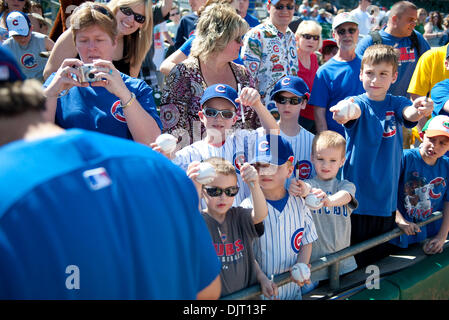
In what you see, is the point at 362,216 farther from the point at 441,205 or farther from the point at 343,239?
the point at 441,205

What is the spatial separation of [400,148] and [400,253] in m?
0.84

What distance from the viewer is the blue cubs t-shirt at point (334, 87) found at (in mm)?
3705

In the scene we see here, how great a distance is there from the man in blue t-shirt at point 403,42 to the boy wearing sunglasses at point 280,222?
7.70 ft

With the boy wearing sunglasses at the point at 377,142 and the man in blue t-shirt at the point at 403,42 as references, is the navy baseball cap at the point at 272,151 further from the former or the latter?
the man in blue t-shirt at the point at 403,42

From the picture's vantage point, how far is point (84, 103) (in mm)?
2277

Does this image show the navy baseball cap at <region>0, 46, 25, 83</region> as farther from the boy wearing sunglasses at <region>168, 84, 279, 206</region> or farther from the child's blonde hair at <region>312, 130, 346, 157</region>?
the child's blonde hair at <region>312, 130, 346, 157</region>

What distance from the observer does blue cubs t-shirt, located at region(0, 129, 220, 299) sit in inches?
32.1

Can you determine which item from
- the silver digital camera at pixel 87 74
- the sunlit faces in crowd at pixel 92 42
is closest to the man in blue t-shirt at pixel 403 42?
the sunlit faces in crowd at pixel 92 42

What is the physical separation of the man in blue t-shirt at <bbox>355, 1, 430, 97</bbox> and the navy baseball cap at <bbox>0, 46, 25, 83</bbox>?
3948mm

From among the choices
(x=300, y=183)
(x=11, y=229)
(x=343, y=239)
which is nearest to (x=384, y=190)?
(x=343, y=239)

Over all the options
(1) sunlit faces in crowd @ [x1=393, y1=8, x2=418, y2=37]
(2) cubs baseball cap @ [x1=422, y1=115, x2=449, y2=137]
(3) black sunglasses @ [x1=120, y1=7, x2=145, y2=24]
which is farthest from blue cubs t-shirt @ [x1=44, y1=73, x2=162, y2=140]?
(1) sunlit faces in crowd @ [x1=393, y1=8, x2=418, y2=37]

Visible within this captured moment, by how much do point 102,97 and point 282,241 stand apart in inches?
52.3

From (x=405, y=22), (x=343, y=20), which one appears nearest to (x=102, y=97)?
(x=343, y=20)
